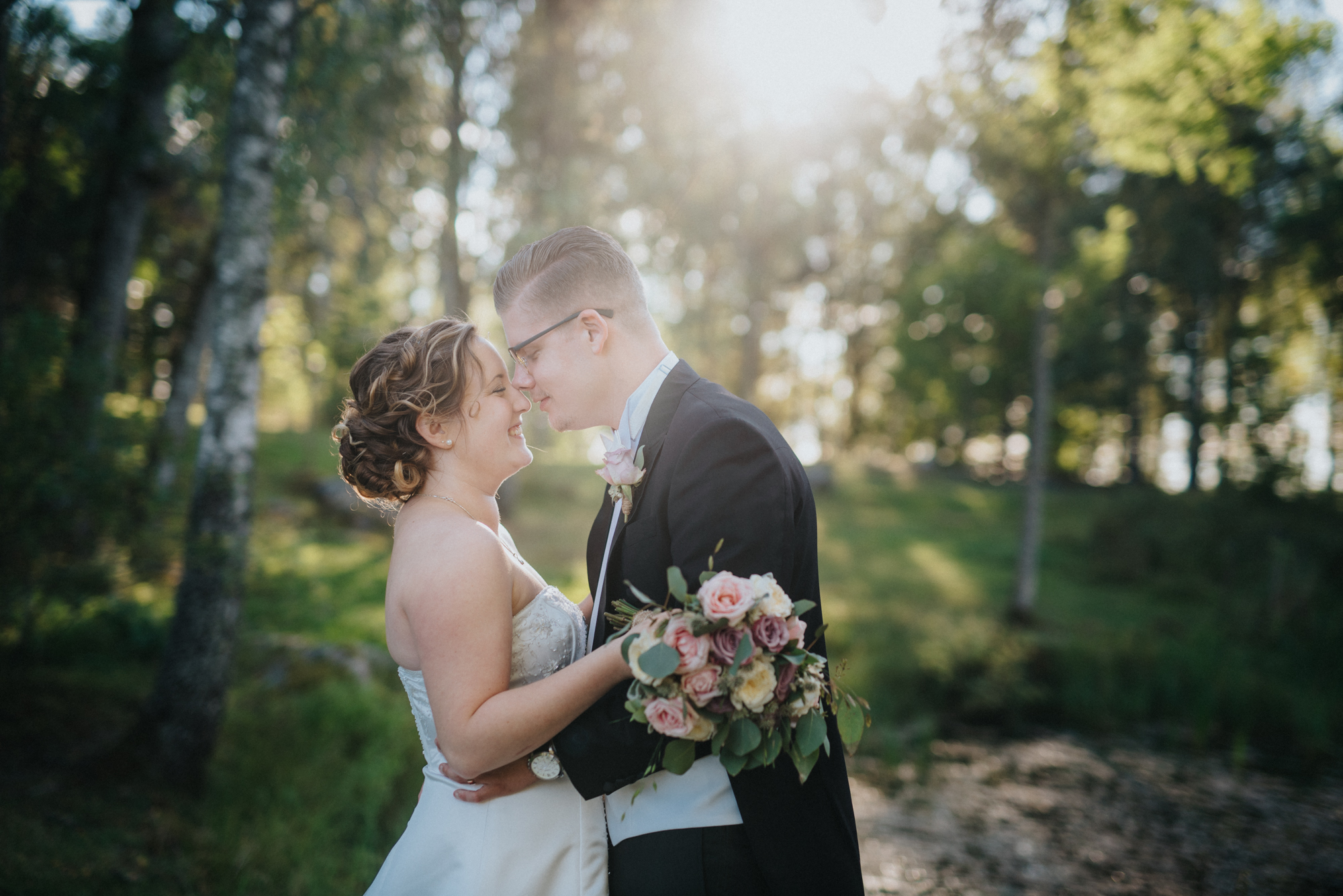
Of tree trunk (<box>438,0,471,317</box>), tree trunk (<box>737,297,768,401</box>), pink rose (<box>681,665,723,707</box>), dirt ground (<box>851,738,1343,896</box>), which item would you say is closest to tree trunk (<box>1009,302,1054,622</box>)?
dirt ground (<box>851,738,1343,896</box>)

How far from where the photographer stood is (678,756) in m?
1.77

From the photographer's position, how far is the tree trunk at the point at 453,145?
12359 mm

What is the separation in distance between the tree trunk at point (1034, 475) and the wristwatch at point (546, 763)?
41.4 ft

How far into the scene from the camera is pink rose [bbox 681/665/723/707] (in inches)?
63.7

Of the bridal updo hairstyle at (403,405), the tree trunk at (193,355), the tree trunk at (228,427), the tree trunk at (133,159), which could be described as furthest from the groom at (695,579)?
the tree trunk at (193,355)

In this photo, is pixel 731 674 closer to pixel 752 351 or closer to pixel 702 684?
pixel 702 684

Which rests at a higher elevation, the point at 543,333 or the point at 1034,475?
the point at 543,333

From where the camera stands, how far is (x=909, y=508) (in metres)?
24.2

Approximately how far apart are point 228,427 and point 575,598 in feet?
23.7

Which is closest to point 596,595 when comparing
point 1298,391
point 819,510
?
point 819,510

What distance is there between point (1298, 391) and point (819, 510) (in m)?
16.6

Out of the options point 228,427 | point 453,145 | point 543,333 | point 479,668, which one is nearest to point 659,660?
point 479,668

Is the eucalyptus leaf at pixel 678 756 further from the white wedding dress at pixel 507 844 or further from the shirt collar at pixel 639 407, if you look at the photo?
the shirt collar at pixel 639 407

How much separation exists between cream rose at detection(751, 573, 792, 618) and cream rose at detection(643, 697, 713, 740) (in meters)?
0.30
